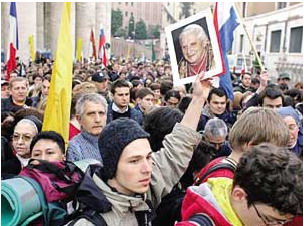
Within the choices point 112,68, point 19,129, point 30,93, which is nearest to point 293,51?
point 112,68

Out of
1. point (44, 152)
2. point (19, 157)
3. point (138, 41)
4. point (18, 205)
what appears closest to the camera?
point (18, 205)

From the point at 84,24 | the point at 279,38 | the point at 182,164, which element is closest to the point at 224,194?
the point at 182,164

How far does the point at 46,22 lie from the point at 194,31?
27.9 m

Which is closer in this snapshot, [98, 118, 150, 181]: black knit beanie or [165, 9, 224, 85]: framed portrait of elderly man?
[98, 118, 150, 181]: black knit beanie

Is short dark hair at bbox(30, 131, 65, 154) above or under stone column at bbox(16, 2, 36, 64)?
under

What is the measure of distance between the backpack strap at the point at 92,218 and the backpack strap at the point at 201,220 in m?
0.35

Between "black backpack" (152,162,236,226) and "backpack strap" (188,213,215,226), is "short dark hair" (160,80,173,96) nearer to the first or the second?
"black backpack" (152,162,236,226)

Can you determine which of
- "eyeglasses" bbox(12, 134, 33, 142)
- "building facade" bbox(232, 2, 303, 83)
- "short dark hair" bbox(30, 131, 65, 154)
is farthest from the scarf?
"building facade" bbox(232, 2, 303, 83)

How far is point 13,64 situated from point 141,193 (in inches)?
256

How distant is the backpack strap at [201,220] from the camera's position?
1.55m

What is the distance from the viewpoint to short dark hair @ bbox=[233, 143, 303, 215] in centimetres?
144

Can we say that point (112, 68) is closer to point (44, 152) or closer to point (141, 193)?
point (44, 152)

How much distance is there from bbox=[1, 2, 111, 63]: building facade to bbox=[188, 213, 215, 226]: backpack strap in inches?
711

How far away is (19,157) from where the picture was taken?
3490 mm
